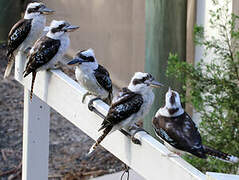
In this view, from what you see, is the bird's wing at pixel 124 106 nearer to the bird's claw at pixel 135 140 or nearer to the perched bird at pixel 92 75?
the bird's claw at pixel 135 140

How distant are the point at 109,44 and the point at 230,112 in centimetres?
398

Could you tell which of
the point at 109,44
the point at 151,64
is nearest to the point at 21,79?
the point at 151,64

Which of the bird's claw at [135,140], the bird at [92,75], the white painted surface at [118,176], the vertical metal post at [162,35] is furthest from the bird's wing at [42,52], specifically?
the white painted surface at [118,176]

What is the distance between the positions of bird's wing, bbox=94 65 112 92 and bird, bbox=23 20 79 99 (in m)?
0.27

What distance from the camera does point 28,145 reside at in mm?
3539

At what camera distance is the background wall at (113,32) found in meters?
7.32

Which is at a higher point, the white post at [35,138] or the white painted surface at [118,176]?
the white post at [35,138]

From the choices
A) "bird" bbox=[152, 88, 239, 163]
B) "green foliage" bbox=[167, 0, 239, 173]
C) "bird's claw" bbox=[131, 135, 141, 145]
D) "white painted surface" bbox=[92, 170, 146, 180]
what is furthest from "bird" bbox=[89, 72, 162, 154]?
"white painted surface" bbox=[92, 170, 146, 180]

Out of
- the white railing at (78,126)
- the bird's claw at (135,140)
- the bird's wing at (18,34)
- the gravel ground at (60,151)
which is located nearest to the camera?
the white railing at (78,126)

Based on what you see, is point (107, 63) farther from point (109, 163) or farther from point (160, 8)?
point (160, 8)

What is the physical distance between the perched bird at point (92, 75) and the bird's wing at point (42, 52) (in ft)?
0.65

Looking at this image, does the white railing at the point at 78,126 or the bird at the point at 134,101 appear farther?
the bird at the point at 134,101

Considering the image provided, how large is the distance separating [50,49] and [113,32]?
3.92 m

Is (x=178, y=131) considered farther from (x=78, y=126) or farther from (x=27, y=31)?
(x=27, y=31)
